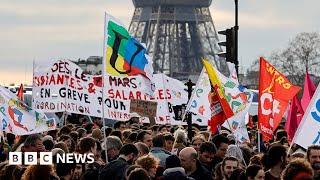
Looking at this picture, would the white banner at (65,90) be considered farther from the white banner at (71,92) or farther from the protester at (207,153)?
the protester at (207,153)

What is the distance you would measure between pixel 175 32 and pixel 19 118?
397ft

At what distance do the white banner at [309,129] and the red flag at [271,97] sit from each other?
4391 millimetres

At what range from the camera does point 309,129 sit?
13.9 meters

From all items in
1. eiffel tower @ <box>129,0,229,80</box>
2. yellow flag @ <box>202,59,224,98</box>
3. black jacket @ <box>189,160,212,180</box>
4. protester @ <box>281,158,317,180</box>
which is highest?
eiffel tower @ <box>129,0,229,80</box>

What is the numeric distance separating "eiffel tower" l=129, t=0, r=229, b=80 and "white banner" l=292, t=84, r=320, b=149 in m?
121

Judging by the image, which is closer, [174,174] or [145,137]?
[174,174]

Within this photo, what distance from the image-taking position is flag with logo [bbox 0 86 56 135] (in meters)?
21.2

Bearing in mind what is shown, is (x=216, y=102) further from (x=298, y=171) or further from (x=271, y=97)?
(x=298, y=171)

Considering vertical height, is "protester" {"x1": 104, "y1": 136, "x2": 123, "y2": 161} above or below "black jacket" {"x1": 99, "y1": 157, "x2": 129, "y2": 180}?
above

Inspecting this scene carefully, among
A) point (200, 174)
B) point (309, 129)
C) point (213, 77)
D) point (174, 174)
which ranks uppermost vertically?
point (213, 77)

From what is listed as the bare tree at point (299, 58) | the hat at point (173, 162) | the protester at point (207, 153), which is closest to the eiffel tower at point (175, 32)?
the bare tree at point (299, 58)

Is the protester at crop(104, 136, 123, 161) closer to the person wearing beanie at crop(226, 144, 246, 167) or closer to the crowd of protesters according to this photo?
the crowd of protesters

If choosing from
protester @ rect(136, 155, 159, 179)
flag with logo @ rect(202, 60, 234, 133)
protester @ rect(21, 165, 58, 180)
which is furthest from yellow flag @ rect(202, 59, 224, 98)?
protester @ rect(21, 165, 58, 180)

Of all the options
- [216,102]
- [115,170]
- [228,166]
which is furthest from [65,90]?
[228,166]
